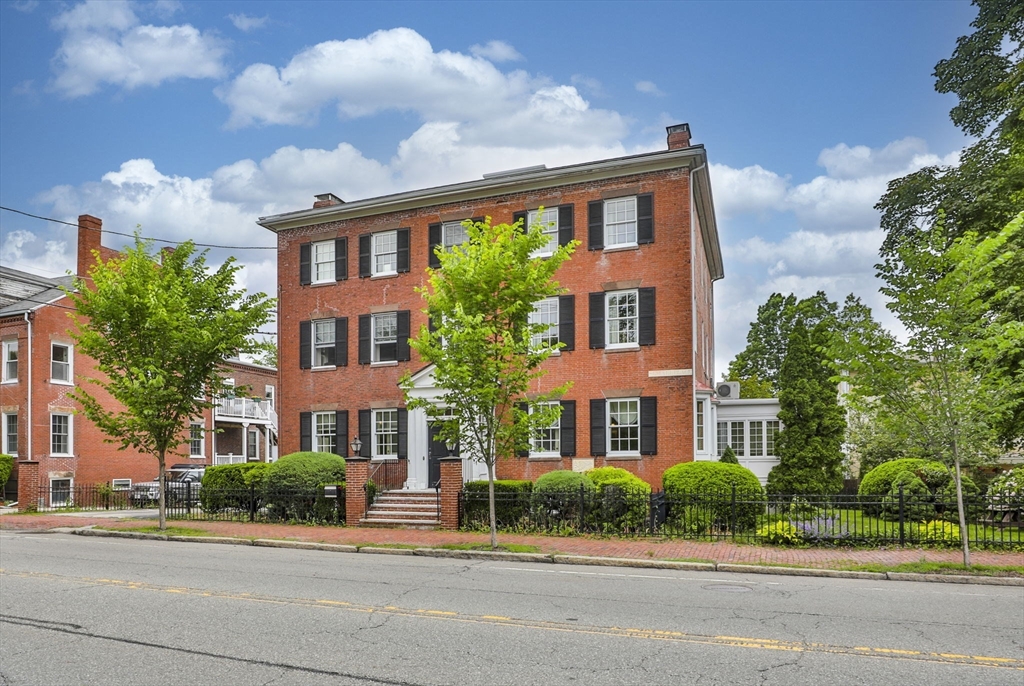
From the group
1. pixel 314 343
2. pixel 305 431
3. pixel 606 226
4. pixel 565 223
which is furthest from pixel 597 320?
pixel 305 431

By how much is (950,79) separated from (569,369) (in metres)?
15.4

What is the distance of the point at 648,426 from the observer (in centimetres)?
2295

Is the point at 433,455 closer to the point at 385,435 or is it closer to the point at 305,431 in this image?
the point at 385,435

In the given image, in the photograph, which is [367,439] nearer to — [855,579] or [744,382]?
[855,579]

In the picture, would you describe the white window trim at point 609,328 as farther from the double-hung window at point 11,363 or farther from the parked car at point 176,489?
the double-hung window at point 11,363

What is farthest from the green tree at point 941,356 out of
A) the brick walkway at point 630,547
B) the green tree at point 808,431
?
the green tree at point 808,431

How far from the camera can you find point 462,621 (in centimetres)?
886

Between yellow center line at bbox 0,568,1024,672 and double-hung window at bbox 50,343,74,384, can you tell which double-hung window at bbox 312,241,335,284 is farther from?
yellow center line at bbox 0,568,1024,672

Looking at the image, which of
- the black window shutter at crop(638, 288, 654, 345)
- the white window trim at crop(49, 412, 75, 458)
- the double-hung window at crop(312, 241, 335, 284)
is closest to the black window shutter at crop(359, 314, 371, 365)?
the double-hung window at crop(312, 241, 335, 284)

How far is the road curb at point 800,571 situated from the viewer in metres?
13.1

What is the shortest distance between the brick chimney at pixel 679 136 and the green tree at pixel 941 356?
36.8ft

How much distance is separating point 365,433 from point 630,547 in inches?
506

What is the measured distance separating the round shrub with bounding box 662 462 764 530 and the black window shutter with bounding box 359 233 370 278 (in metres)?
13.2

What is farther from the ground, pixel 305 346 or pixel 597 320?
pixel 597 320
